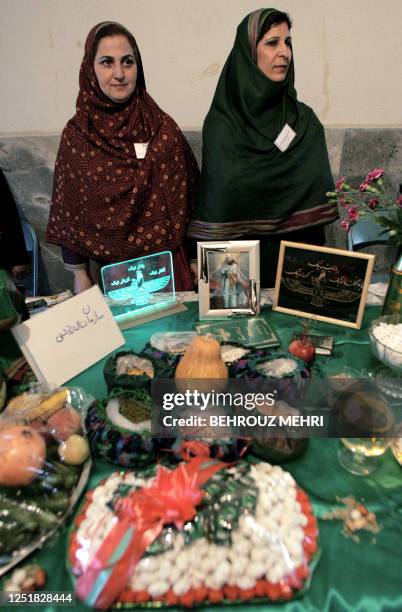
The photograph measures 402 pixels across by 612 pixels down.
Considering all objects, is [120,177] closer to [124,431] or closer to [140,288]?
[140,288]

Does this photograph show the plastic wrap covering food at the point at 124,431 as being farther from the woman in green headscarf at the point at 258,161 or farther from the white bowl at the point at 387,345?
the woman in green headscarf at the point at 258,161

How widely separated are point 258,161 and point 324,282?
23.2 inches

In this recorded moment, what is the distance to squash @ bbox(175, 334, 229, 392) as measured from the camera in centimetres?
77

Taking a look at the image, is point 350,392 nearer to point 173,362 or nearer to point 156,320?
point 173,362

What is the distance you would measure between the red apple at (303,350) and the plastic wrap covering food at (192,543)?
0.38m

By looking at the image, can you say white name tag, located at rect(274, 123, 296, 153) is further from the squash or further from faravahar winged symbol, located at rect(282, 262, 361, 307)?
the squash

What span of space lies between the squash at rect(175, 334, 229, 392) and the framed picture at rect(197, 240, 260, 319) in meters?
0.34

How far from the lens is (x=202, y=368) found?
2.57 ft

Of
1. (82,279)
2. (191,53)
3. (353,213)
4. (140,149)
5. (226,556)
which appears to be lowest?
(82,279)

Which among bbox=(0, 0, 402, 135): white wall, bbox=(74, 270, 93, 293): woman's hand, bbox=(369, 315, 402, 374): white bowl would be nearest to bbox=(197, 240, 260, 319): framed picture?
bbox=(369, 315, 402, 374): white bowl

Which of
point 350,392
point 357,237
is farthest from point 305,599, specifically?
point 357,237

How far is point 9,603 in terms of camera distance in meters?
0.54

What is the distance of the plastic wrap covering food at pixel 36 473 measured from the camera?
0.57 m

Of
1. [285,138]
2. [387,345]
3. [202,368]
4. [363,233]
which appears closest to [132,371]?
[202,368]
